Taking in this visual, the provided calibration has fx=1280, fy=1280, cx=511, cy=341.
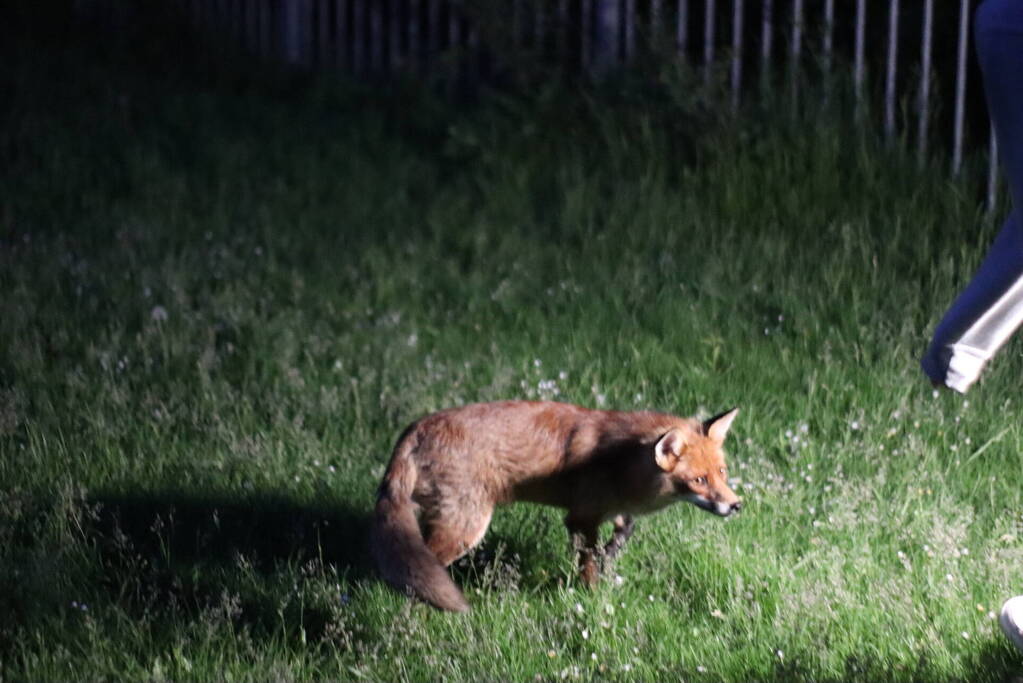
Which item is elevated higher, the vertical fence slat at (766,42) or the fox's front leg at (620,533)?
the vertical fence slat at (766,42)

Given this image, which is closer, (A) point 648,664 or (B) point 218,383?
(A) point 648,664

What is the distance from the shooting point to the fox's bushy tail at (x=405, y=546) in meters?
3.62

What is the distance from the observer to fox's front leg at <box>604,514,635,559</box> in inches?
172

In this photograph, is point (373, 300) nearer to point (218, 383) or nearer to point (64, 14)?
point (218, 383)

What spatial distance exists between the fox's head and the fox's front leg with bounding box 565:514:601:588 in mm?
308

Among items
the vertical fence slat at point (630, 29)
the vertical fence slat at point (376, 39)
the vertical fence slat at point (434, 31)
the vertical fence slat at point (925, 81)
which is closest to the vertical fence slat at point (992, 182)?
the vertical fence slat at point (925, 81)

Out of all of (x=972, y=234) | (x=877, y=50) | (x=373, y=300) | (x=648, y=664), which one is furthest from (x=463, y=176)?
(x=648, y=664)

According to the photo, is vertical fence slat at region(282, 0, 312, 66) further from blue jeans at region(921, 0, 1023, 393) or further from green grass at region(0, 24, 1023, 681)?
blue jeans at region(921, 0, 1023, 393)

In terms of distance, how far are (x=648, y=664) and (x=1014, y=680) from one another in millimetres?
1014

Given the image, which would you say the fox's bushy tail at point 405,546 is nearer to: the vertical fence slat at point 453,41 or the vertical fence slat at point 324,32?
the vertical fence slat at point 453,41

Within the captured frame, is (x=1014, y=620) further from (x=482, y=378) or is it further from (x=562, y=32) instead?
(x=562, y=32)

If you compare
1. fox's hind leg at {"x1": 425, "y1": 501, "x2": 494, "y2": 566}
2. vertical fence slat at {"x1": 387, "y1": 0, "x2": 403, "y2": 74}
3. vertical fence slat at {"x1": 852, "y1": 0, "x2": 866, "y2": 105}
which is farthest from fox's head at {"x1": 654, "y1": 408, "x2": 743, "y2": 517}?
vertical fence slat at {"x1": 387, "y1": 0, "x2": 403, "y2": 74}

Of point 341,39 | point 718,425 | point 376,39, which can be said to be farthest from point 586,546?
point 341,39

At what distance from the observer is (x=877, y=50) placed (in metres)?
7.88
